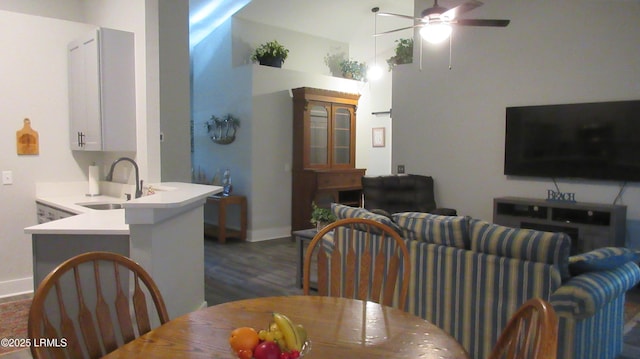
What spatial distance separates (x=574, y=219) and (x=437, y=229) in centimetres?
271

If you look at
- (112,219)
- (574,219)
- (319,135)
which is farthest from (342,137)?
(112,219)

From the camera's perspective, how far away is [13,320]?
10.4 ft

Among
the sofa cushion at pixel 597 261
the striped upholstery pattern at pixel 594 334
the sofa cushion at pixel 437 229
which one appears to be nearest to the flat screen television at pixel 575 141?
the striped upholstery pattern at pixel 594 334

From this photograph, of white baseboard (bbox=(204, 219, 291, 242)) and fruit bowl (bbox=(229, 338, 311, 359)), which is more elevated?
fruit bowl (bbox=(229, 338, 311, 359))

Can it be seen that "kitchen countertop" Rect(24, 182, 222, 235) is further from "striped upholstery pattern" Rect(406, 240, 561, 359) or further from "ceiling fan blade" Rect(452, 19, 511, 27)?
"ceiling fan blade" Rect(452, 19, 511, 27)

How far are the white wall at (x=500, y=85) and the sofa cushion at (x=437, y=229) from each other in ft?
9.76

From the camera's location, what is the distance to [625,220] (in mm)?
4340

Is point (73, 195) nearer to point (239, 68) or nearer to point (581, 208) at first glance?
point (239, 68)

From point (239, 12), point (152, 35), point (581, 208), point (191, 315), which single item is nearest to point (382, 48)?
point (239, 12)

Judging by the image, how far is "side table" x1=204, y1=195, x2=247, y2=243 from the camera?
602cm

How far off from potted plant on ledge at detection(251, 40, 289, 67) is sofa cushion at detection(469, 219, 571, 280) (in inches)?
186

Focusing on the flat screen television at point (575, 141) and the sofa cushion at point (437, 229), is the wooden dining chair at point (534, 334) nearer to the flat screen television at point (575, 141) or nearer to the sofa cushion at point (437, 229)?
the sofa cushion at point (437, 229)

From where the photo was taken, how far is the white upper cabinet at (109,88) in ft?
11.1

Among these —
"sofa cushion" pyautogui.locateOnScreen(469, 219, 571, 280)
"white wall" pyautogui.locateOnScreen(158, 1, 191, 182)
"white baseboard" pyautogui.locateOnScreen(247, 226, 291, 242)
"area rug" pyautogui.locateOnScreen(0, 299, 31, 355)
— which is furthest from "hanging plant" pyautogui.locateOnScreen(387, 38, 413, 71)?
"area rug" pyautogui.locateOnScreen(0, 299, 31, 355)
